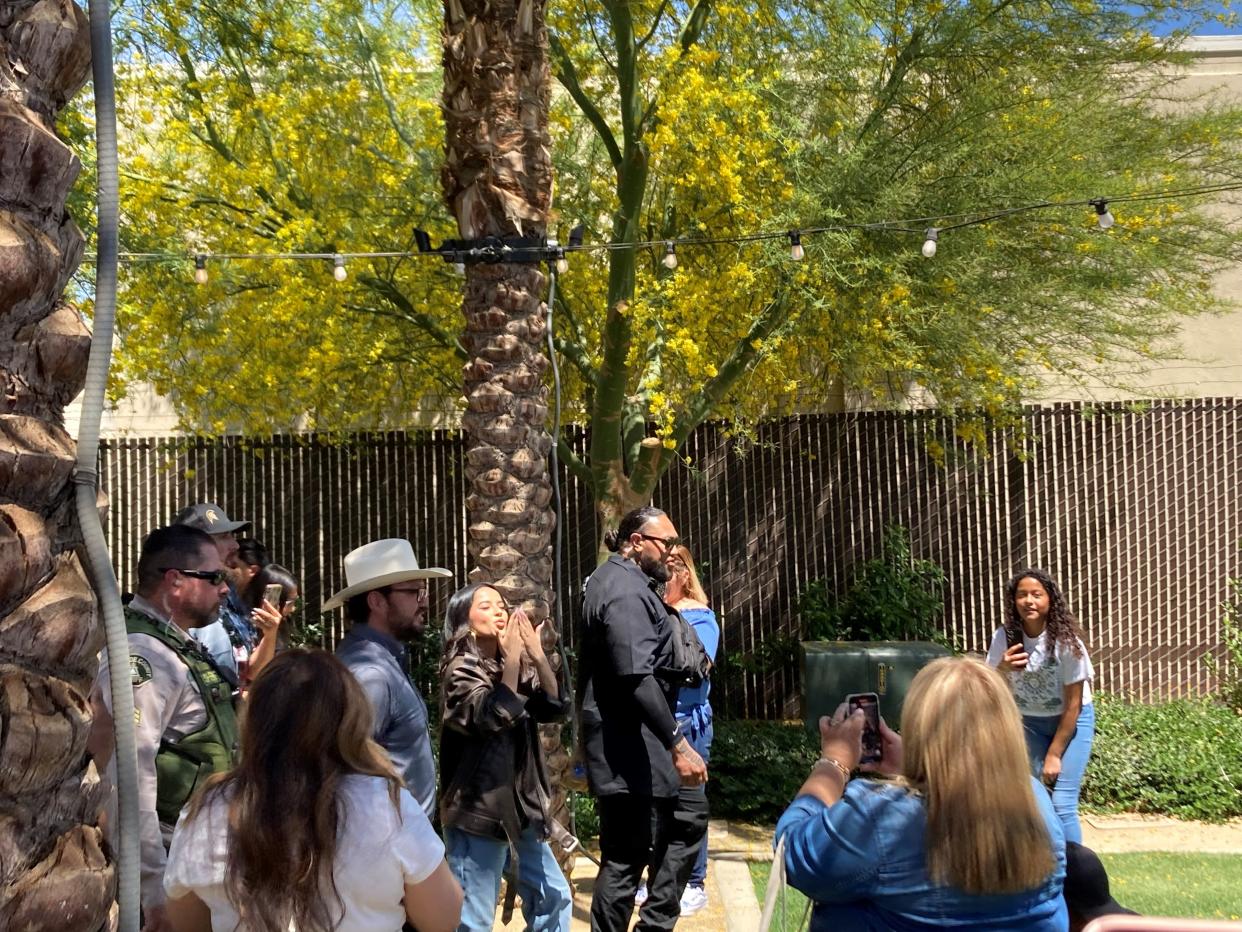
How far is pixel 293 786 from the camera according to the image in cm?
266

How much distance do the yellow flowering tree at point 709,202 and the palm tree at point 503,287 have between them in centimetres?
269

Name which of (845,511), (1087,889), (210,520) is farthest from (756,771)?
(1087,889)

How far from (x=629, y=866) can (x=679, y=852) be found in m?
0.25

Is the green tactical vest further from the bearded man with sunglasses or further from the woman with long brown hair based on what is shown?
the bearded man with sunglasses

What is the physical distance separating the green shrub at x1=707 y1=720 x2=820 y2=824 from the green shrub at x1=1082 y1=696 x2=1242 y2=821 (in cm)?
203

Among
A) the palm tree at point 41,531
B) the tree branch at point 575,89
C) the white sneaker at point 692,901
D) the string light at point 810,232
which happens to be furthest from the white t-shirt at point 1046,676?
the palm tree at point 41,531

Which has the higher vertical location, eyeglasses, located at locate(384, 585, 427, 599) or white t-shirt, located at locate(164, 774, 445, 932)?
eyeglasses, located at locate(384, 585, 427, 599)

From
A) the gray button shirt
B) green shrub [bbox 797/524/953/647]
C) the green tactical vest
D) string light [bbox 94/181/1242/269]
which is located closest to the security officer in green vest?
the green tactical vest

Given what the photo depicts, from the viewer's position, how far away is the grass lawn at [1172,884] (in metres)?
6.36

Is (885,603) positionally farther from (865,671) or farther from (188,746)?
(188,746)

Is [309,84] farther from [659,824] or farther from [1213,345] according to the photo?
[1213,345]

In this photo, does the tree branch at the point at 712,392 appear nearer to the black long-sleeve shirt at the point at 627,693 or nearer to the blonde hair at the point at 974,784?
the black long-sleeve shirt at the point at 627,693

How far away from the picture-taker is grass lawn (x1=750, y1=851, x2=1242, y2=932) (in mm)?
6355

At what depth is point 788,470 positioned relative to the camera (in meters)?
11.8
